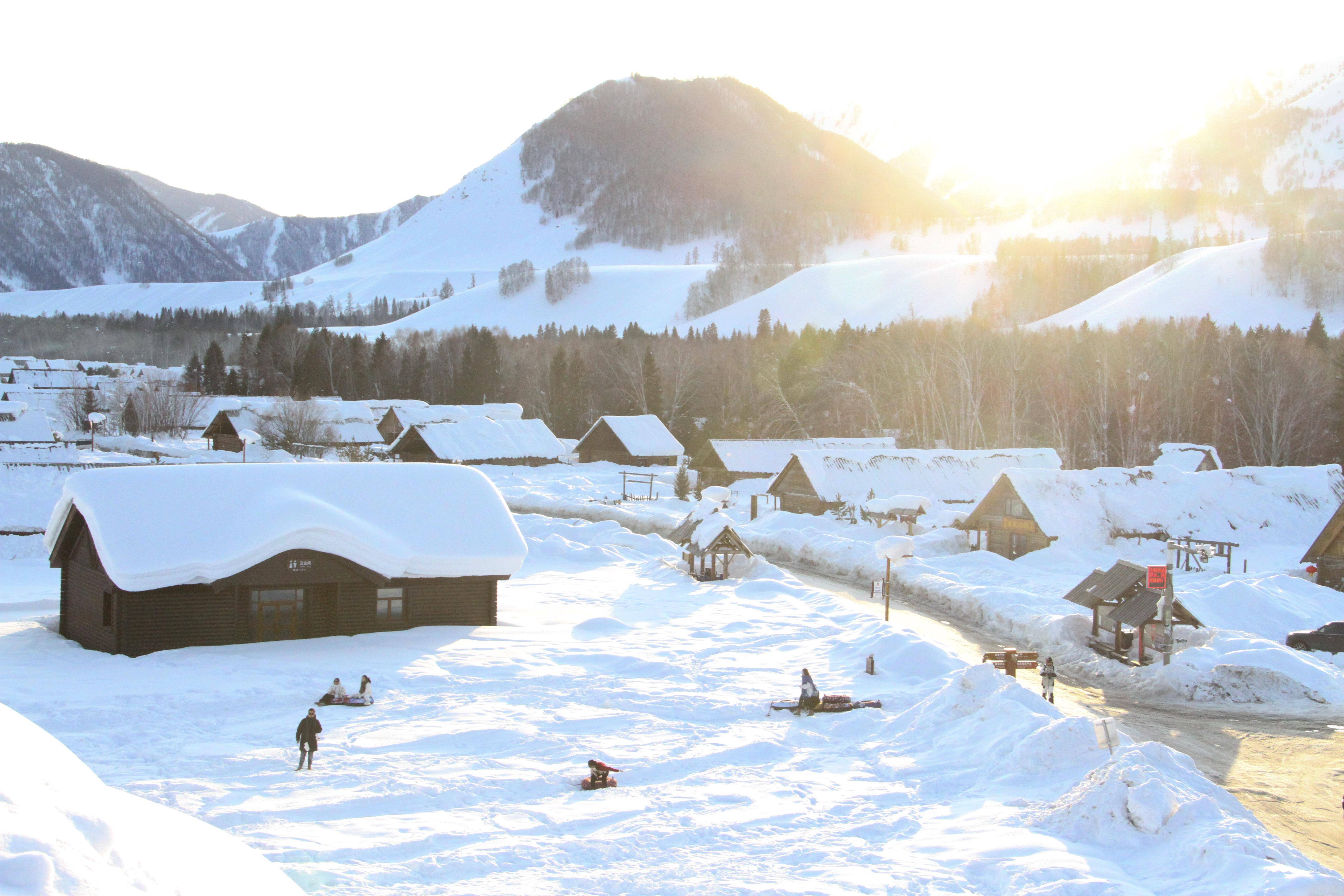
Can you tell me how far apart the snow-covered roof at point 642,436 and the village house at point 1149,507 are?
30085mm

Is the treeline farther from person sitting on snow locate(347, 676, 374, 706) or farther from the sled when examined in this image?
person sitting on snow locate(347, 676, 374, 706)

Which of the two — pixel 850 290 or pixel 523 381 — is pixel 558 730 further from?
pixel 850 290

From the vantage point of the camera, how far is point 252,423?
72.8 m

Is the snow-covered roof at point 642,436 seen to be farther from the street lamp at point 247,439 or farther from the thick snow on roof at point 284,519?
the thick snow on roof at point 284,519

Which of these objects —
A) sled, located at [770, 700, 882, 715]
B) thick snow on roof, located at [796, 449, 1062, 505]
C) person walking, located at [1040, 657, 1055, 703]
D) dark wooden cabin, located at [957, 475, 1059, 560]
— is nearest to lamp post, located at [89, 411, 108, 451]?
thick snow on roof, located at [796, 449, 1062, 505]

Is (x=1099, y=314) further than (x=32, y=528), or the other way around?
(x=1099, y=314)

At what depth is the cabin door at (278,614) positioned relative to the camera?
23109 mm

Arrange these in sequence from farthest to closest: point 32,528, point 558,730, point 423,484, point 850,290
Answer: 1. point 850,290
2. point 32,528
3. point 423,484
4. point 558,730

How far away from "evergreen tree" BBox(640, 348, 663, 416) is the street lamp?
30318mm

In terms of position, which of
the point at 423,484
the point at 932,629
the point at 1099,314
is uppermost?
the point at 1099,314

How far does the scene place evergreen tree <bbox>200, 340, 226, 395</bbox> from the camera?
102 metres

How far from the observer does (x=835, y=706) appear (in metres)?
18.6

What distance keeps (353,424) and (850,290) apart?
291 ft

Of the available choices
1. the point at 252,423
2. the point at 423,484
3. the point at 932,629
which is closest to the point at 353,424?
the point at 252,423
